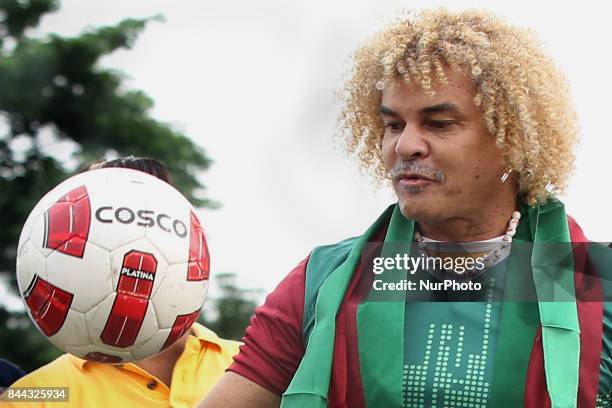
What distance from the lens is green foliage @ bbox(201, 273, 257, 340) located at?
33.8 feet

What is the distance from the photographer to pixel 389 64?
140 inches

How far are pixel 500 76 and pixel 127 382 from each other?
1.67 meters

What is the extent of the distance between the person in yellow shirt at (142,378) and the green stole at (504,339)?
893 millimetres

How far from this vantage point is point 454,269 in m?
3.55

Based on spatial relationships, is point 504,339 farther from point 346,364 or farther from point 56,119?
point 56,119

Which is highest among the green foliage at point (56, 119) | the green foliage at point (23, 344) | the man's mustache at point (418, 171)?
the green foliage at point (56, 119)

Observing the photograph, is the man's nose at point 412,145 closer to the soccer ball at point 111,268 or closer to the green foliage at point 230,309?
the soccer ball at point 111,268

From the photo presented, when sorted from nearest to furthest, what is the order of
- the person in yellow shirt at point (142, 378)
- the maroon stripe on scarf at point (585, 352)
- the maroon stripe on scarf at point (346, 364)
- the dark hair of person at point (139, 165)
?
the maroon stripe on scarf at point (585, 352) < the maroon stripe on scarf at point (346, 364) < the person in yellow shirt at point (142, 378) < the dark hair of person at point (139, 165)

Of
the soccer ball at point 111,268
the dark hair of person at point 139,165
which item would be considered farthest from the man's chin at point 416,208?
the dark hair of person at point 139,165

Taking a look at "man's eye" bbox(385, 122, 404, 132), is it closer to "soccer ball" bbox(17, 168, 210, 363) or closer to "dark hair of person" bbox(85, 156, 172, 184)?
"soccer ball" bbox(17, 168, 210, 363)

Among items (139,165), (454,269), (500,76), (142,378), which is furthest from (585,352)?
(139,165)

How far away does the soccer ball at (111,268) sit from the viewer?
3.48m

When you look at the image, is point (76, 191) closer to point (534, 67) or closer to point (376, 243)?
point (376, 243)

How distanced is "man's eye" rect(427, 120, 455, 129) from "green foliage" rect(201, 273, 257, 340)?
6.67 meters
